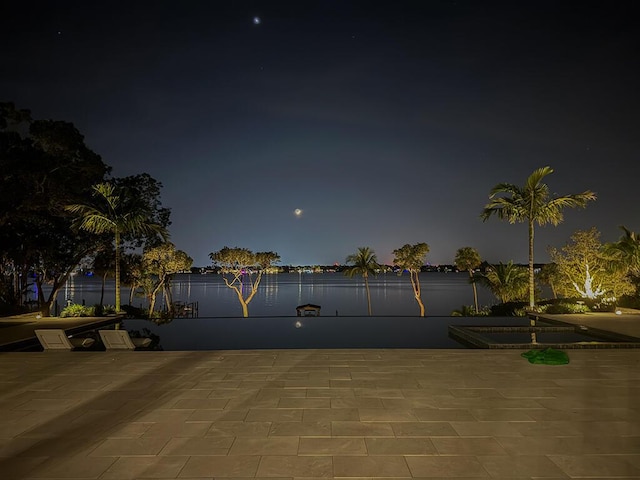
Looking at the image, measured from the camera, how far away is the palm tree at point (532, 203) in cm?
1638

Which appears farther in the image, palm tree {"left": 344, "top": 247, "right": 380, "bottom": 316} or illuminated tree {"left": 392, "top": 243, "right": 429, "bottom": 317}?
palm tree {"left": 344, "top": 247, "right": 380, "bottom": 316}

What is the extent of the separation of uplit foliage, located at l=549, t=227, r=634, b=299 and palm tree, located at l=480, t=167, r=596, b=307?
3.14 metres

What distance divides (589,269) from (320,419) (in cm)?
1861

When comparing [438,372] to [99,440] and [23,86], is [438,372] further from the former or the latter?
[23,86]

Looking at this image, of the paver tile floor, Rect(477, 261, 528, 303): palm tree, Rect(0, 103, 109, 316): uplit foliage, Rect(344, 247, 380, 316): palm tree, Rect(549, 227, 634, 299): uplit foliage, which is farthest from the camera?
Rect(344, 247, 380, 316): palm tree

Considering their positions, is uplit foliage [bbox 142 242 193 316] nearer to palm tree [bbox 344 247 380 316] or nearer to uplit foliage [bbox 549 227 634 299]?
palm tree [bbox 344 247 380 316]

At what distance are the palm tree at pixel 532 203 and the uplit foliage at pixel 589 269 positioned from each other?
3.14m

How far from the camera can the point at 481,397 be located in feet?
19.1

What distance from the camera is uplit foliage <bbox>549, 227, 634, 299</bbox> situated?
18.1 meters

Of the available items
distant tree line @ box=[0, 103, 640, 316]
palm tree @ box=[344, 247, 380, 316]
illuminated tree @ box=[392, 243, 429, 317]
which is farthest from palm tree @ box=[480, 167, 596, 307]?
palm tree @ box=[344, 247, 380, 316]

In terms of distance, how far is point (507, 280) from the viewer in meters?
24.6

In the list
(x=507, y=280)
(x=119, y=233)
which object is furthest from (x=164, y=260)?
(x=507, y=280)

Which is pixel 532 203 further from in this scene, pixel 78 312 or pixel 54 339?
pixel 78 312

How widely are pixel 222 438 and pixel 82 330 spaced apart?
11.9 m
